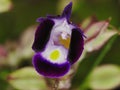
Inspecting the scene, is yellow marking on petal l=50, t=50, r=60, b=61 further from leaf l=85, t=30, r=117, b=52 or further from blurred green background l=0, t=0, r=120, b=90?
blurred green background l=0, t=0, r=120, b=90

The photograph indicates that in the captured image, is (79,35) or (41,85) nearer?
(79,35)

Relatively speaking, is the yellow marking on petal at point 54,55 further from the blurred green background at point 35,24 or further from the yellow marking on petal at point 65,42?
the blurred green background at point 35,24

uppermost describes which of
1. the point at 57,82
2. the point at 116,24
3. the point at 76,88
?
the point at 116,24

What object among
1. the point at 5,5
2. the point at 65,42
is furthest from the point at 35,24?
the point at 65,42

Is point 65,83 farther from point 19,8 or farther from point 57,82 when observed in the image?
point 19,8

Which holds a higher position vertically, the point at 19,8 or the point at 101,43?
the point at 19,8

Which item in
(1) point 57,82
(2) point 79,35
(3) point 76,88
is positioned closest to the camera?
(2) point 79,35

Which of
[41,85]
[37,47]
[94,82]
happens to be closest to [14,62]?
[41,85]
